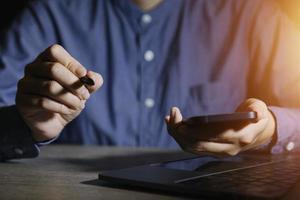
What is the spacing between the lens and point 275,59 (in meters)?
1.04

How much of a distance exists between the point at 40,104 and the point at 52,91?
0.03 m

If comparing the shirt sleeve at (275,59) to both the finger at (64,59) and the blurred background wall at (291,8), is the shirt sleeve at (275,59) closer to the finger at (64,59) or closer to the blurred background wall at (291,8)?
the blurred background wall at (291,8)

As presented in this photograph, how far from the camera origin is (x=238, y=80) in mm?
1075

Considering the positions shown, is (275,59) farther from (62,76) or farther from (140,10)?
(62,76)

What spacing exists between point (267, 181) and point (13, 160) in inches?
14.2

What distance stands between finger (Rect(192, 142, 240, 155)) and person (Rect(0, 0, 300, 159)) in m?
0.45

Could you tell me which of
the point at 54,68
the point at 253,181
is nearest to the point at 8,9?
the point at 54,68

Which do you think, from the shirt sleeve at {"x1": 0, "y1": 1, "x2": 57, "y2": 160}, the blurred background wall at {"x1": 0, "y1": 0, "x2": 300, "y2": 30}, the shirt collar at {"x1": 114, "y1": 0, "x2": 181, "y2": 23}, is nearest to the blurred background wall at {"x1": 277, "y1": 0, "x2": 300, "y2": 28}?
the blurred background wall at {"x1": 0, "y1": 0, "x2": 300, "y2": 30}

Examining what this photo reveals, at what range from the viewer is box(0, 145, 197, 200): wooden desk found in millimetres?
459

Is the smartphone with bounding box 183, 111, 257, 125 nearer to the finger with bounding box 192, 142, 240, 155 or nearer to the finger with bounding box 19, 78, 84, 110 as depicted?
the finger with bounding box 192, 142, 240, 155

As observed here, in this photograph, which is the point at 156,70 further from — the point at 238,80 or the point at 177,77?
the point at 238,80

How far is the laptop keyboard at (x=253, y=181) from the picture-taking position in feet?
1.44

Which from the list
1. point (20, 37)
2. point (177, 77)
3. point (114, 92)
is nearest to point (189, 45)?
point (177, 77)

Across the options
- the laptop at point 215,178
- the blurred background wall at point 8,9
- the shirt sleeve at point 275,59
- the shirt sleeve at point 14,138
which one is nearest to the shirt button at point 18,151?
the shirt sleeve at point 14,138
